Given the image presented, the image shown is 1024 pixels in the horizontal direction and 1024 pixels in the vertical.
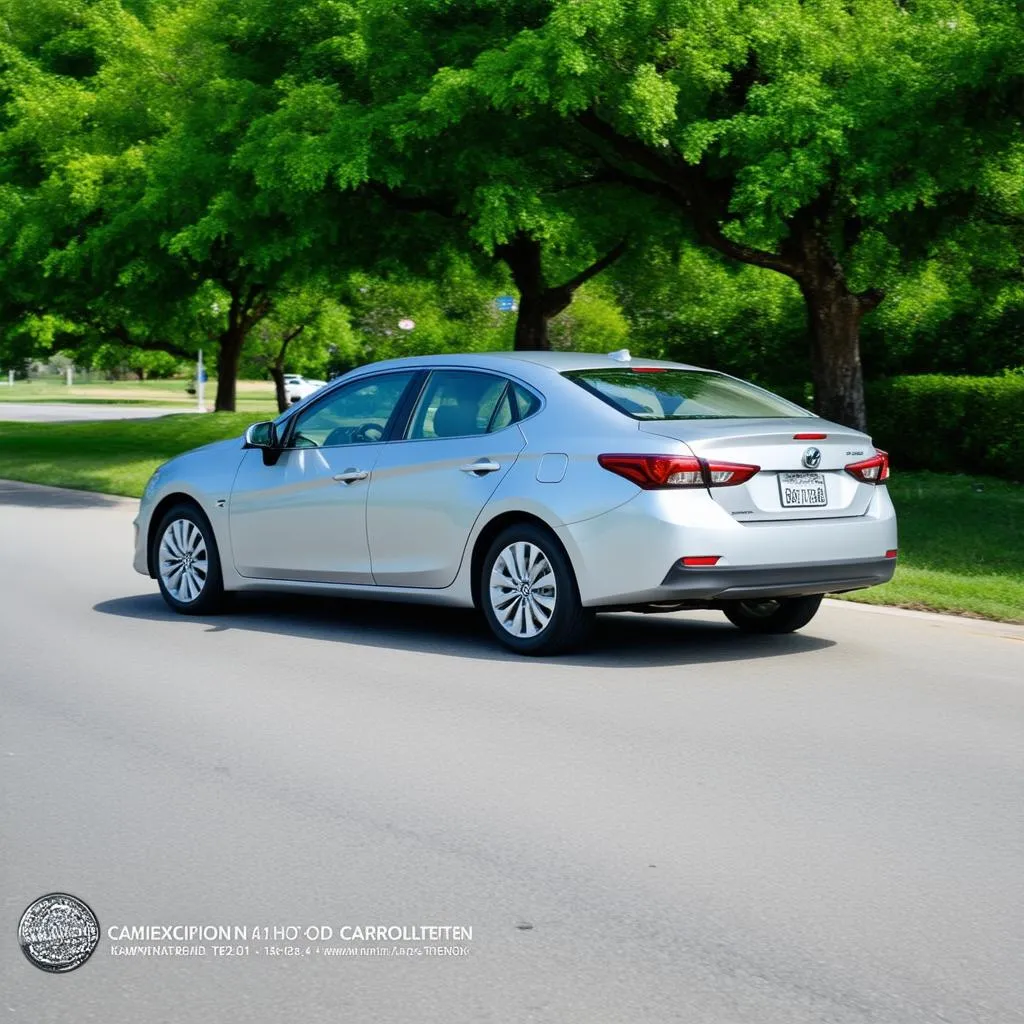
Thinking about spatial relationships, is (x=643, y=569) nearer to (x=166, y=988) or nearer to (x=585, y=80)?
(x=166, y=988)

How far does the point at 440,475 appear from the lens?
31.2ft

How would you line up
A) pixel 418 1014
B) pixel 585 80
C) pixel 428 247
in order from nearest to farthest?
pixel 418 1014 < pixel 585 80 < pixel 428 247

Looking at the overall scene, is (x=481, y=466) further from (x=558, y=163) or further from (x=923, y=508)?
(x=558, y=163)

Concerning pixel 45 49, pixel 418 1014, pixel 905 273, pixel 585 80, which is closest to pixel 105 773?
pixel 418 1014

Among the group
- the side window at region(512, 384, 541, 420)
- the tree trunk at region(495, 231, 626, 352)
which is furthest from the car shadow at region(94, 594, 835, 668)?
the tree trunk at region(495, 231, 626, 352)

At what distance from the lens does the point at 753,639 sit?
9.96m

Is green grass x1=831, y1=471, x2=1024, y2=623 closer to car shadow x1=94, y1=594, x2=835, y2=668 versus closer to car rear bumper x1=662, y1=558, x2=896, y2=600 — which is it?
car shadow x1=94, y1=594, x2=835, y2=668

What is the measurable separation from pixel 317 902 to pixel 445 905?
1.20 feet

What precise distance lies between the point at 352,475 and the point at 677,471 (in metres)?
2.26

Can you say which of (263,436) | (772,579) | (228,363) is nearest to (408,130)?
(263,436)

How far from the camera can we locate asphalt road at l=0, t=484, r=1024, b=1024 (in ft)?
14.2

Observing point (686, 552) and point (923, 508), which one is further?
point (923, 508)

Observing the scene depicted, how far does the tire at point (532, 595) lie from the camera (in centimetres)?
884

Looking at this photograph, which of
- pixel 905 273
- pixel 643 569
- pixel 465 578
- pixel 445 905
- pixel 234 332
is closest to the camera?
pixel 445 905
